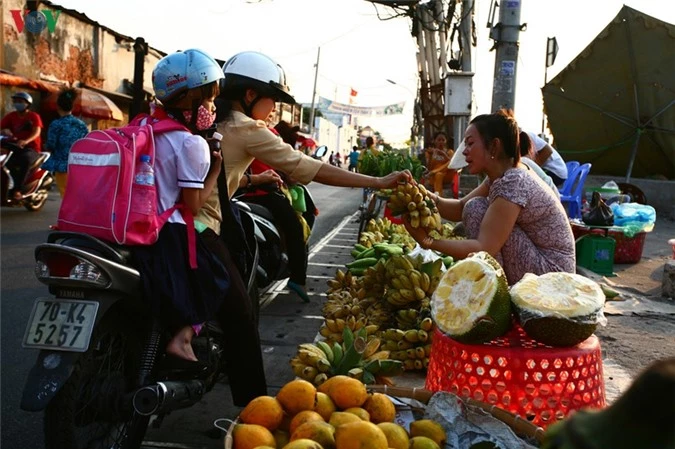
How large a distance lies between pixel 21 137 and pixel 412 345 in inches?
354

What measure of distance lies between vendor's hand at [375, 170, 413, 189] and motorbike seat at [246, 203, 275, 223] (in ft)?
5.61

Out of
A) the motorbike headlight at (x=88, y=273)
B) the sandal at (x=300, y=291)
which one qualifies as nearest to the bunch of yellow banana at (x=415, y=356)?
the motorbike headlight at (x=88, y=273)

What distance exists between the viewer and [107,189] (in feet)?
7.94

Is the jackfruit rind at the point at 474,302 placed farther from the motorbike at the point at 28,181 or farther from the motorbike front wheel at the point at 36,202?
the motorbike front wheel at the point at 36,202

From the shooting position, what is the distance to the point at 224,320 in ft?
9.66

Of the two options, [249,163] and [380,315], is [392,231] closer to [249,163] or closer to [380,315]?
[380,315]

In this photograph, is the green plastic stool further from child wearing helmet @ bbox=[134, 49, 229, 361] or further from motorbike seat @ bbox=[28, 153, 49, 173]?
motorbike seat @ bbox=[28, 153, 49, 173]

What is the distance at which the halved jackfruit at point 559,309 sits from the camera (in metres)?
2.36

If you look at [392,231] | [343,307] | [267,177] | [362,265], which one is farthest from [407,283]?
[392,231]

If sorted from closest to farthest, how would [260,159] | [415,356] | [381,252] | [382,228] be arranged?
[260,159]
[415,356]
[381,252]
[382,228]

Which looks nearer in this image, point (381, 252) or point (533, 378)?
point (533, 378)

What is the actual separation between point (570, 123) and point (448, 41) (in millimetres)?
4243

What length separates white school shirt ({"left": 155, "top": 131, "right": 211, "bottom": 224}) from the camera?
2.62 metres

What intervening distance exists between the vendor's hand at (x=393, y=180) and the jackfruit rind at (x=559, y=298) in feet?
2.86
